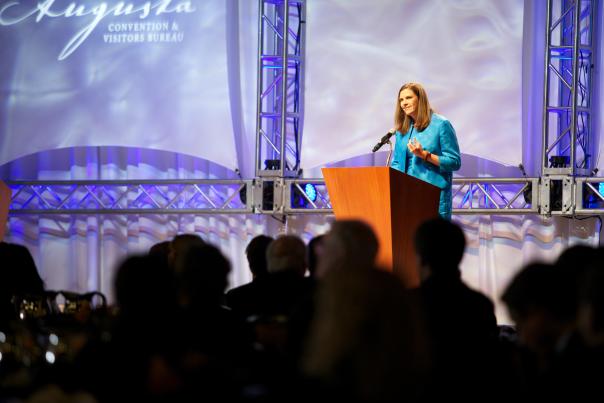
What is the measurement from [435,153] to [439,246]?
9.00 feet

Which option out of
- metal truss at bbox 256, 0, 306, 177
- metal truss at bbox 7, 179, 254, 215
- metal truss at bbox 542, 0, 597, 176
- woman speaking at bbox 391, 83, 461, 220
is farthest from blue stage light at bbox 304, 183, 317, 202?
woman speaking at bbox 391, 83, 461, 220

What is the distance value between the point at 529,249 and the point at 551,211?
0.50m

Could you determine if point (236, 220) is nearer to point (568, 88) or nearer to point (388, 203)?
point (568, 88)

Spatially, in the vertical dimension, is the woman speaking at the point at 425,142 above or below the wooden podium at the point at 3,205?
above

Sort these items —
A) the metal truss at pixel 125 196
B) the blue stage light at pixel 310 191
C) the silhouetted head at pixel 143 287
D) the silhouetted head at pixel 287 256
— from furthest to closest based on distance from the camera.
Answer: the metal truss at pixel 125 196
the blue stage light at pixel 310 191
the silhouetted head at pixel 287 256
the silhouetted head at pixel 143 287

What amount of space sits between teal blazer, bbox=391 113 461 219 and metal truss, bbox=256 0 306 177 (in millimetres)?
2123

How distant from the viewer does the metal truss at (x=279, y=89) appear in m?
8.06

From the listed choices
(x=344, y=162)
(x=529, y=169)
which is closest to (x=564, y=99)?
(x=529, y=169)

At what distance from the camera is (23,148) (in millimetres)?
8781

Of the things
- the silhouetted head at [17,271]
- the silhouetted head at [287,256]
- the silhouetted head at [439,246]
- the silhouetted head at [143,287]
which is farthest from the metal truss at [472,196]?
the silhouetted head at [143,287]

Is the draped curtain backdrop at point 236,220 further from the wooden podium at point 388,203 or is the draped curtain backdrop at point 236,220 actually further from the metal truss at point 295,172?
the wooden podium at point 388,203

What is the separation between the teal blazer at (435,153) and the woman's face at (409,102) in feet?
0.39

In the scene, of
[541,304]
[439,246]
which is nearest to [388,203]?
[439,246]

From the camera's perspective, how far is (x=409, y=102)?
601 centimetres
